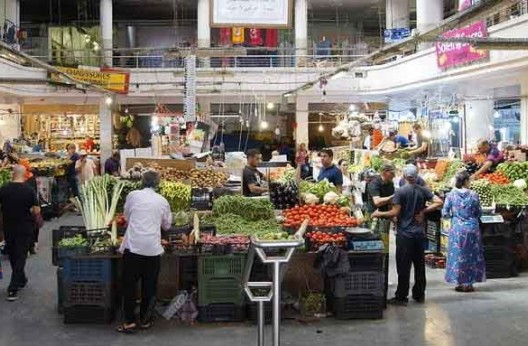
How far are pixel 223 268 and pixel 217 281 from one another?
15 cm

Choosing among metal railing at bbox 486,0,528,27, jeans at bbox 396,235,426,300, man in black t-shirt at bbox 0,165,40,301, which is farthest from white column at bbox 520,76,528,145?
man in black t-shirt at bbox 0,165,40,301

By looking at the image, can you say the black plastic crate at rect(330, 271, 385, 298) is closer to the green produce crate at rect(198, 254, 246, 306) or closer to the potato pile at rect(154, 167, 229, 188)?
the green produce crate at rect(198, 254, 246, 306)

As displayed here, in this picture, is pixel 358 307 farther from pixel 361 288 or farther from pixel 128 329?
pixel 128 329

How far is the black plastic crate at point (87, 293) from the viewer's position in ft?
22.1

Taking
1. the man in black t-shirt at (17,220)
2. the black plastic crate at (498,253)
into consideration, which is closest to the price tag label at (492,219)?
the black plastic crate at (498,253)

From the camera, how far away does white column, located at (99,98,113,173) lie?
76.6ft

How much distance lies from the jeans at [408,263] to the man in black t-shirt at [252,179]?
258cm

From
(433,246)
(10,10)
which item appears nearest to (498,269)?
(433,246)

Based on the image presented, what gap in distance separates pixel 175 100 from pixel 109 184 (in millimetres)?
16178

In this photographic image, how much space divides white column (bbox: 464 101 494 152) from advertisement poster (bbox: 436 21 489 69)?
8.27 feet

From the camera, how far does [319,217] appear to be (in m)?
7.47

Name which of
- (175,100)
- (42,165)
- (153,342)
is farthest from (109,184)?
(175,100)

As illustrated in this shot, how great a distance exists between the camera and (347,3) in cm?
2734

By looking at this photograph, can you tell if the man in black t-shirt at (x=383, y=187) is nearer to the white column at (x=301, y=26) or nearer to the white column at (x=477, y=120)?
the white column at (x=477, y=120)
